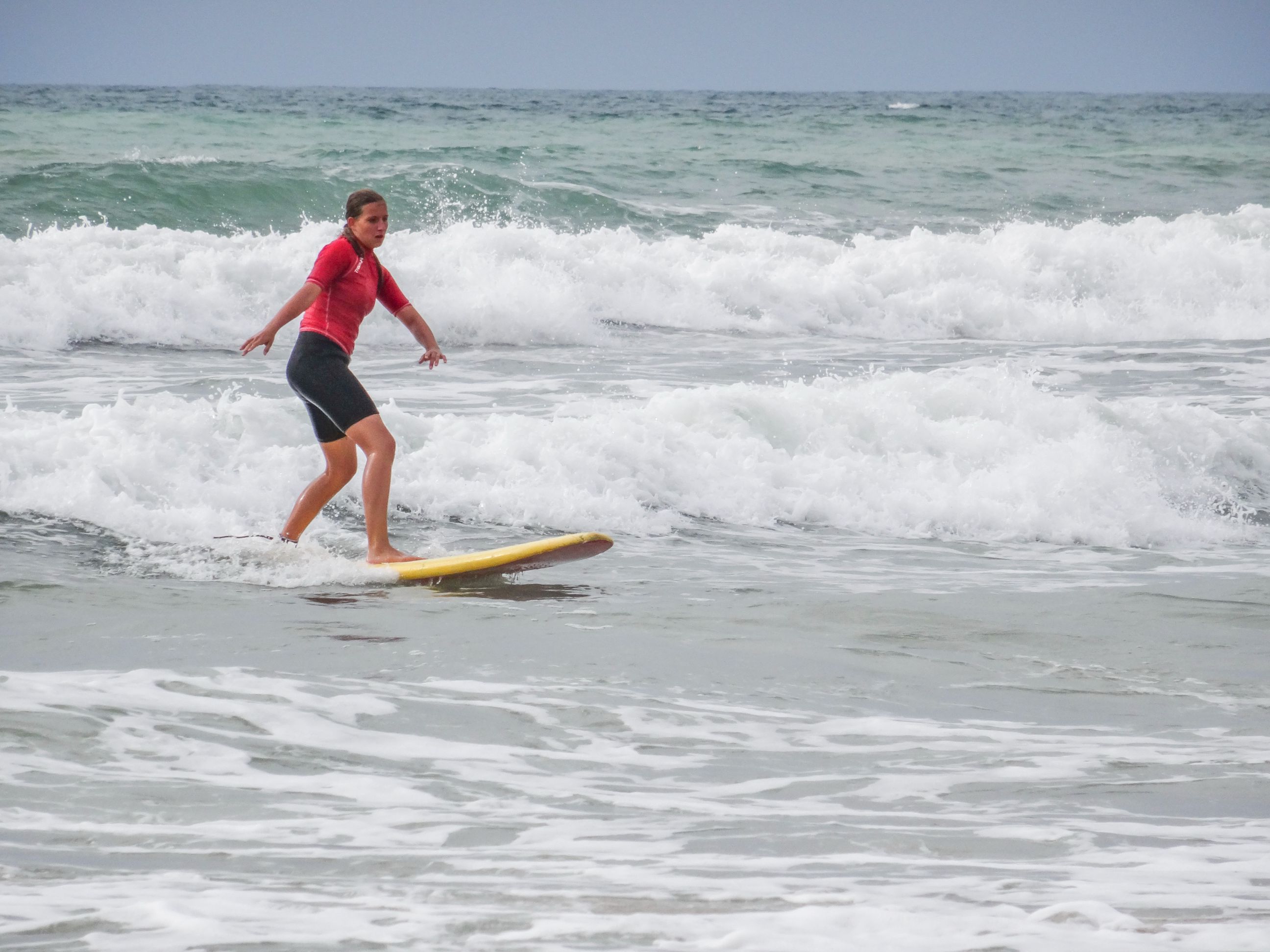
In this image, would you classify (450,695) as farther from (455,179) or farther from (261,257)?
(455,179)

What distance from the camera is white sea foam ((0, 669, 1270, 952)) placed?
9.37 ft

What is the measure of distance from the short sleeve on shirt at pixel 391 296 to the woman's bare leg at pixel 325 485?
2.14ft

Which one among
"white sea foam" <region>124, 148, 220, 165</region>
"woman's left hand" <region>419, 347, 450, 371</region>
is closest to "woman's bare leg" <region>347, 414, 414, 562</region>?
"woman's left hand" <region>419, 347, 450, 371</region>

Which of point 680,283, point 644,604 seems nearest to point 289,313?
point 644,604

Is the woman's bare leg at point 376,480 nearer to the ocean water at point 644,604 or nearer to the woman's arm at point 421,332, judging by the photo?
the ocean water at point 644,604

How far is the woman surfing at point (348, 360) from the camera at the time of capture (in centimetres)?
616

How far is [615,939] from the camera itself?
2.80 metres

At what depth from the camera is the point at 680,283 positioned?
15.9 metres

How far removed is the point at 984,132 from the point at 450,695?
40477 mm

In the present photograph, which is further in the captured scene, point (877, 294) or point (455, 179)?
point (455, 179)

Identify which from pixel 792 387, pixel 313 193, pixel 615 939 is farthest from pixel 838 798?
pixel 313 193

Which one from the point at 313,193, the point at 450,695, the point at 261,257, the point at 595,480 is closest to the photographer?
the point at 450,695

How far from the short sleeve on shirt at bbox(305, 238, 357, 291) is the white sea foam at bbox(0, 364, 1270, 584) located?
51.1 inches

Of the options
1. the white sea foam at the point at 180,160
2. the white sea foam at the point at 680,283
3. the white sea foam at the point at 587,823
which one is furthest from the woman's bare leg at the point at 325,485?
the white sea foam at the point at 180,160
